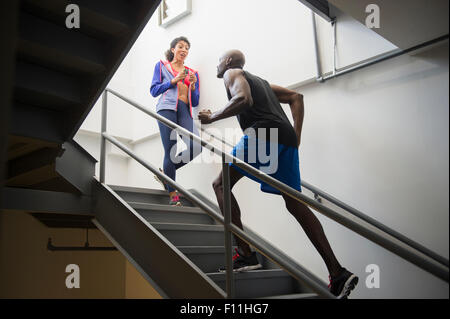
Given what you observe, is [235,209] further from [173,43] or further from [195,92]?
[173,43]

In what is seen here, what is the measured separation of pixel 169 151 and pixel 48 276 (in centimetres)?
223

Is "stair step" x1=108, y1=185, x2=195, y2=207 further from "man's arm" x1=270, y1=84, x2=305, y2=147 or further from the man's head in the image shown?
"man's arm" x1=270, y1=84, x2=305, y2=147

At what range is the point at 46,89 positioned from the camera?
7.35ft

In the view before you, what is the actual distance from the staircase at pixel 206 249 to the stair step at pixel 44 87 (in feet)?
2.45

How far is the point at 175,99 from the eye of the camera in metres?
3.50

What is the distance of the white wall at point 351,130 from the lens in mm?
1482

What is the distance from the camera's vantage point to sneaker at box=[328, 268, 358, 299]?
191 cm

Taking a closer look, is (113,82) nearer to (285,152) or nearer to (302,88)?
(302,88)

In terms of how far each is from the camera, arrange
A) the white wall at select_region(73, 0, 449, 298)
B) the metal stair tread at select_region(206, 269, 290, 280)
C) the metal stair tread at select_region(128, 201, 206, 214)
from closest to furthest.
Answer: the white wall at select_region(73, 0, 449, 298) < the metal stair tread at select_region(206, 269, 290, 280) < the metal stair tread at select_region(128, 201, 206, 214)

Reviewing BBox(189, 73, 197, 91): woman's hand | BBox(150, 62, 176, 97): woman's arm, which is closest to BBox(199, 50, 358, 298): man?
BBox(150, 62, 176, 97): woman's arm

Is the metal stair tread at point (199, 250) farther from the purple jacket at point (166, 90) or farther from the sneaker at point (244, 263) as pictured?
the purple jacket at point (166, 90)

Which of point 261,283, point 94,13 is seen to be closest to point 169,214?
point 261,283

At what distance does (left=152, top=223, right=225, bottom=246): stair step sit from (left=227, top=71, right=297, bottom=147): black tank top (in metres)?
0.77
